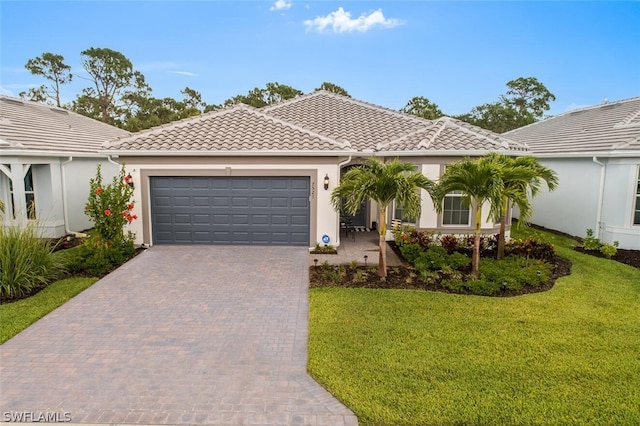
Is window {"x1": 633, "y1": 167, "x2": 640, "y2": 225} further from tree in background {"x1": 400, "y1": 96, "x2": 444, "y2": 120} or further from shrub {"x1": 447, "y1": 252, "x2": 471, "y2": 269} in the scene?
tree in background {"x1": 400, "y1": 96, "x2": 444, "y2": 120}

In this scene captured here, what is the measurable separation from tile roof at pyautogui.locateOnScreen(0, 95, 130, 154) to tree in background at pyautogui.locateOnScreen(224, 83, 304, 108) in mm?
17916

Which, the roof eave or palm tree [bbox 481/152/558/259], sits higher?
the roof eave

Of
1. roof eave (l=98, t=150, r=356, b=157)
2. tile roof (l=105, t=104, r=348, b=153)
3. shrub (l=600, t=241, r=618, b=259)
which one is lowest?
shrub (l=600, t=241, r=618, b=259)

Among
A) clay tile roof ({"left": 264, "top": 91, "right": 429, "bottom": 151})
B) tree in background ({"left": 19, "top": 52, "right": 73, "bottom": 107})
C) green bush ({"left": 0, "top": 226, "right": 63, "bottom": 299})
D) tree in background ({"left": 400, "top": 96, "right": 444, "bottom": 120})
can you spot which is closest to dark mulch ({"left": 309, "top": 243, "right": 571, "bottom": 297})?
clay tile roof ({"left": 264, "top": 91, "right": 429, "bottom": 151})

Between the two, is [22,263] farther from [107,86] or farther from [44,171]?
[107,86]

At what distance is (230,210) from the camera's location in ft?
39.5

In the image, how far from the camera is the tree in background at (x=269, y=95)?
118 feet

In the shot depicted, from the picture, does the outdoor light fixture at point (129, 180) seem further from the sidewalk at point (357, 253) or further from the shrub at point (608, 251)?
the shrub at point (608, 251)

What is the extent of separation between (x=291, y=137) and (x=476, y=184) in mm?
5873

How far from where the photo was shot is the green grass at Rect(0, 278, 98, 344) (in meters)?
6.54

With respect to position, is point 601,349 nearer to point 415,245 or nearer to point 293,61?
point 415,245

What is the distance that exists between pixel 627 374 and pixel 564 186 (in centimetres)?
1125

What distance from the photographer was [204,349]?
19.1ft

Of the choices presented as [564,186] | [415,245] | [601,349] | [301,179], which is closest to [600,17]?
[564,186]
